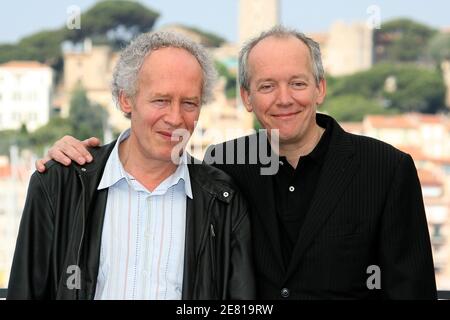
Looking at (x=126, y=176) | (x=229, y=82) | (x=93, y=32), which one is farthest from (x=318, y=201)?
(x=93, y=32)

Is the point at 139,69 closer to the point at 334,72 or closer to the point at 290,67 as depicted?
the point at 290,67

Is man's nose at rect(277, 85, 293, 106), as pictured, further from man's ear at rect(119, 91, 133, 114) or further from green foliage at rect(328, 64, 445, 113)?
green foliage at rect(328, 64, 445, 113)

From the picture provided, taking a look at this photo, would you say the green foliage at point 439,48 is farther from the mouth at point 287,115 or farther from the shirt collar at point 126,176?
the shirt collar at point 126,176

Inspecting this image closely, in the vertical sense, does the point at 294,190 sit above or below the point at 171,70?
below

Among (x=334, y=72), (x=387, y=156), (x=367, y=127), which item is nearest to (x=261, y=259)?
(x=387, y=156)

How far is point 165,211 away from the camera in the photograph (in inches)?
45.6

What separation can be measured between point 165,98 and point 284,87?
190 mm

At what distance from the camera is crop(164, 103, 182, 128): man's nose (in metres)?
1.13

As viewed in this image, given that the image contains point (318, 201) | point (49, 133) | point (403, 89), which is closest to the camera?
point (318, 201)

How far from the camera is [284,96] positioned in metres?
1.25

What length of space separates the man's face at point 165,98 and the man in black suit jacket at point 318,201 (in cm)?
9

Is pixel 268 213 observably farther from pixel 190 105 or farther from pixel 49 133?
pixel 49 133

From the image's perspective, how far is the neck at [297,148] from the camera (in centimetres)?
128

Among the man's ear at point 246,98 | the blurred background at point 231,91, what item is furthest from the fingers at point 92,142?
the blurred background at point 231,91
